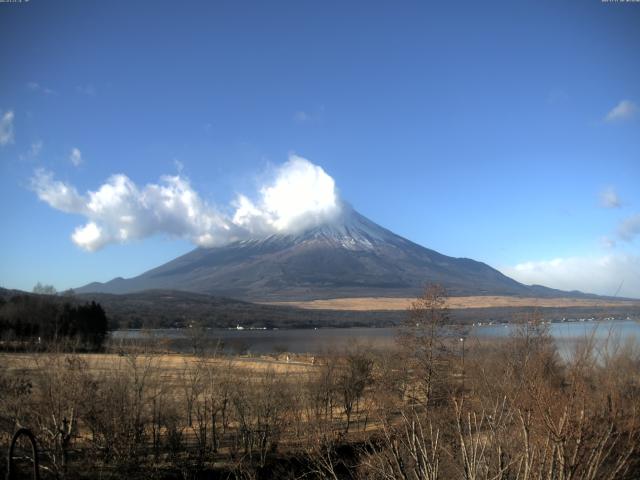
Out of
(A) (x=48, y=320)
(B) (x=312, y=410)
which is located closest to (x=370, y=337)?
(A) (x=48, y=320)

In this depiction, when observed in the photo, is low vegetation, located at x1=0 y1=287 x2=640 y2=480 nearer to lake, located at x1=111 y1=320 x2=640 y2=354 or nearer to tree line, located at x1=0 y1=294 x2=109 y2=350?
lake, located at x1=111 y1=320 x2=640 y2=354

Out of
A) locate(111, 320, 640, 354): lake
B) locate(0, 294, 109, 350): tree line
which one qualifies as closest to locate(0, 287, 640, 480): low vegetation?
locate(111, 320, 640, 354): lake

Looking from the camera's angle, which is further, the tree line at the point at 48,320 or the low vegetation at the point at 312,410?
the tree line at the point at 48,320

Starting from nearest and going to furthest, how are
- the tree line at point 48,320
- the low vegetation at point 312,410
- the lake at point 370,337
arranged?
1. the low vegetation at point 312,410
2. the lake at point 370,337
3. the tree line at point 48,320

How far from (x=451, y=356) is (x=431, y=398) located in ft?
7.97

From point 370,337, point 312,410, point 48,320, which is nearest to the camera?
point 312,410

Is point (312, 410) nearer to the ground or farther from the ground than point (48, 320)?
nearer to the ground

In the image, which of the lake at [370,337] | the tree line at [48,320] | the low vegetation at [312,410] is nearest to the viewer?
the low vegetation at [312,410]

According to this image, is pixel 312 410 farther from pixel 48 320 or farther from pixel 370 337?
pixel 48 320

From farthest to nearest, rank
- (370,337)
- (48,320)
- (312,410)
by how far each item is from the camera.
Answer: (370,337) → (48,320) → (312,410)

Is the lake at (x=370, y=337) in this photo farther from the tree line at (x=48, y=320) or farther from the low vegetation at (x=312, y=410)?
the tree line at (x=48, y=320)

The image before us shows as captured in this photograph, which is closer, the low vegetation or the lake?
the low vegetation

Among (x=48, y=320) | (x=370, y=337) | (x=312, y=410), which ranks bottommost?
(x=370, y=337)

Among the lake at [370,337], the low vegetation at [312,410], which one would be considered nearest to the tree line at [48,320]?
the lake at [370,337]
